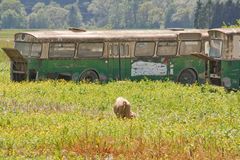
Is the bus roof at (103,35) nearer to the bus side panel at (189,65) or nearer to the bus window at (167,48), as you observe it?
the bus window at (167,48)

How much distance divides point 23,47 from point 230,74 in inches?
448

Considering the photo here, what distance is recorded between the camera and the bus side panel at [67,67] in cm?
3466

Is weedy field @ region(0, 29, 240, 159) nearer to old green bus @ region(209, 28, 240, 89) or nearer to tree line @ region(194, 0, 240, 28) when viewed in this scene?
old green bus @ region(209, 28, 240, 89)

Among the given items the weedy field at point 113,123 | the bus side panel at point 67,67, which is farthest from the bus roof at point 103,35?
the weedy field at point 113,123

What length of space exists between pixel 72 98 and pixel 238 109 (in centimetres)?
701

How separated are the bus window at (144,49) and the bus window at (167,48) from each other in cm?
45

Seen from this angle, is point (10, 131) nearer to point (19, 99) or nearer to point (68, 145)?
point (68, 145)

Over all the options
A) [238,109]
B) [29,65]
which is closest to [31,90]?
[29,65]

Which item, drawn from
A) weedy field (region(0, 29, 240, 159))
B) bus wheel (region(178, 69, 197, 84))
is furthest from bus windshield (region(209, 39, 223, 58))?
bus wheel (region(178, 69, 197, 84))

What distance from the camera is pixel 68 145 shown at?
16.0 metres

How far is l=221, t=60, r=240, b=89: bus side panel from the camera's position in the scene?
33.3 m

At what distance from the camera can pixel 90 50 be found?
36125mm

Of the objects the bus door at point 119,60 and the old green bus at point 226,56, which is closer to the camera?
the old green bus at point 226,56

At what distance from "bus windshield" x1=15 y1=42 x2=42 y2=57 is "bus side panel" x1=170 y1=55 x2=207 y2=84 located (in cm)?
837
